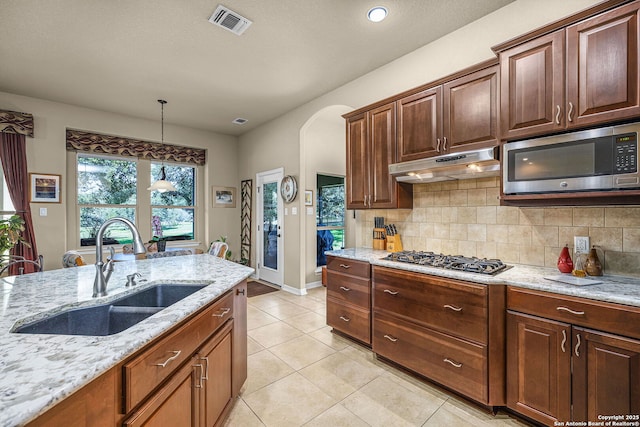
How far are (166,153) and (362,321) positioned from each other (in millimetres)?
4782

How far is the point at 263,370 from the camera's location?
8.00ft

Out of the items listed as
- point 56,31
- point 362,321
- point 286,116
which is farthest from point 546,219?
point 56,31

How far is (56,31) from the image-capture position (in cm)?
265

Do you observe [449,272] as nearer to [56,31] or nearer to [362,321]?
[362,321]

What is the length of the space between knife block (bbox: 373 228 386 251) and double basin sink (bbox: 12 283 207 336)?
207 cm

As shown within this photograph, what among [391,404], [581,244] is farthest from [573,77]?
[391,404]

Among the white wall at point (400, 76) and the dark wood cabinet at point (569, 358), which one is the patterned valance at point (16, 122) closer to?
the white wall at point (400, 76)

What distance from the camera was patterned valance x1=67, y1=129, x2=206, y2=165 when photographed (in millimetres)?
4527

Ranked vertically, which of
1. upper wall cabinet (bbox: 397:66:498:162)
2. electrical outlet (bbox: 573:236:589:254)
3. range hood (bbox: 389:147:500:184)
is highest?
upper wall cabinet (bbox: 397:66:498:162)

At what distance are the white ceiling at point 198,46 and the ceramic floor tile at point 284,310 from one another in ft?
10.0

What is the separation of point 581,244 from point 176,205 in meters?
5.95

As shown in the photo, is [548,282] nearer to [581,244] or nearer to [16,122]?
[581,244]

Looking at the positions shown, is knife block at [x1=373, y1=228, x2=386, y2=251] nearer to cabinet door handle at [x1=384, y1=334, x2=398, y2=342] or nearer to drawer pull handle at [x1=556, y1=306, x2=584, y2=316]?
cabinet door handle at [x1=384, y1=334, x2=398, y2=342]

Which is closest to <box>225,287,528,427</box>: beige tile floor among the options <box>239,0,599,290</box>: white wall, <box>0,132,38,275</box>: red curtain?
<box>239,0,599,290</box>: white wall
